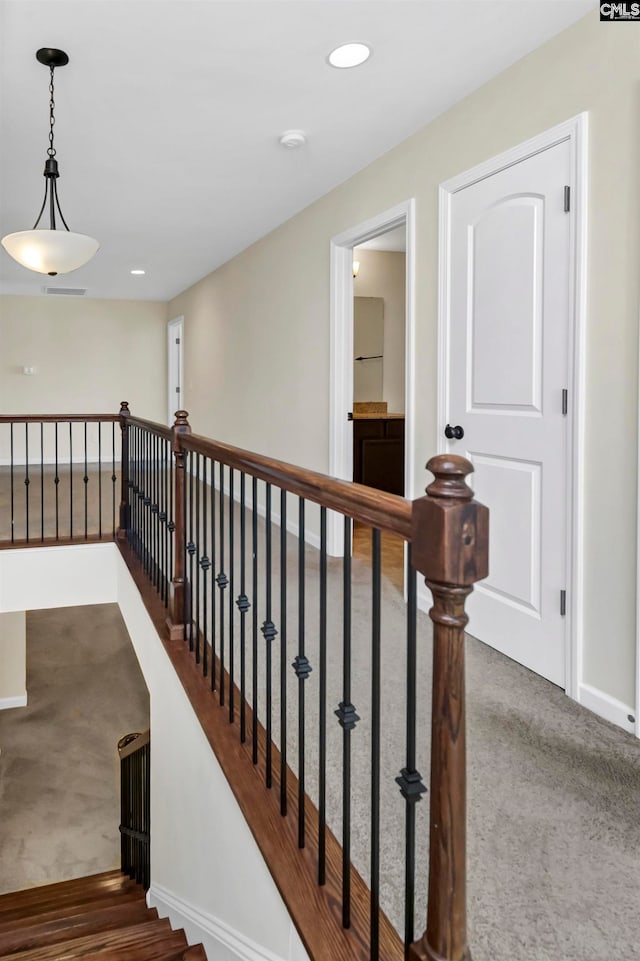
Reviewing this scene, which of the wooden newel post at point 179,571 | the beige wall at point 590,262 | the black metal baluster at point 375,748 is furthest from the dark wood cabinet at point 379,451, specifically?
the black metal baluster at point 375,748

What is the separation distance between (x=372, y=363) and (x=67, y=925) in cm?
525

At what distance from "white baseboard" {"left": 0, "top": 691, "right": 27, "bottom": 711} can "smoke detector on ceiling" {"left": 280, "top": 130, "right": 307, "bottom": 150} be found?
6088mm

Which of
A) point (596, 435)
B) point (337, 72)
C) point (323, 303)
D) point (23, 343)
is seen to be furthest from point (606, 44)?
point (23, 343)

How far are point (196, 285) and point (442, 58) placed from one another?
5.64 meters

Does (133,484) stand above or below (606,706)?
above

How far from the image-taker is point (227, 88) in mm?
2957

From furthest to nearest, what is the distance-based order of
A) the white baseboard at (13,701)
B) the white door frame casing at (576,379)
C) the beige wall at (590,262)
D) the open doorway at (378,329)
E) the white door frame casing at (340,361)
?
the white baseboard at (13,701)
the open doorway at (378,329)
the white door frame casing at (340,361)
the white door frame casing at (576,379)
the beige wall at (590,262)

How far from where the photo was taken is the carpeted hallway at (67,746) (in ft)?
16.3

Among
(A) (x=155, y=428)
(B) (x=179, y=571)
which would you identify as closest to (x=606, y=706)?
(B) (x=179, y=571)

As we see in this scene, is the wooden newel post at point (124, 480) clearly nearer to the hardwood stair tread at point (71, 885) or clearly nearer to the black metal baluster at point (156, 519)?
the black metal baluster at point (156, 519)

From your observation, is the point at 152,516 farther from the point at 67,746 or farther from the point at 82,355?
the point at 82,355

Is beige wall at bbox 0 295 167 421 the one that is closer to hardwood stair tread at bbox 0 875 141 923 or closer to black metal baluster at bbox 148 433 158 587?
black metal baluster at bbox 148 433 158 587

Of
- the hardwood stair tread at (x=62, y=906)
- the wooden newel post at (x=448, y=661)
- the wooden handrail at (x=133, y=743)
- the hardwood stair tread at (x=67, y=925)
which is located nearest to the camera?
the wooden newel post at (x=448, y=661)

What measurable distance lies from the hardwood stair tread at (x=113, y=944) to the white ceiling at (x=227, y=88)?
10.6ft
